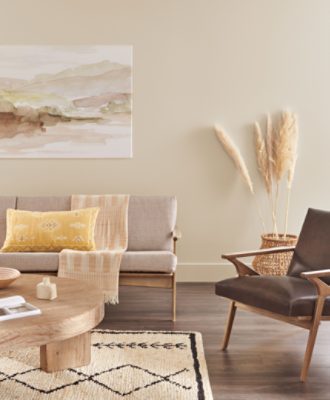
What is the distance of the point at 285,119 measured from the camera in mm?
4871

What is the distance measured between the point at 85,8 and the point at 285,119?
78.4 inches

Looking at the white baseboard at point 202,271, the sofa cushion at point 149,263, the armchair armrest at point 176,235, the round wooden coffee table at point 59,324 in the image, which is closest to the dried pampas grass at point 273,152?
the white baseboard at point 202,271

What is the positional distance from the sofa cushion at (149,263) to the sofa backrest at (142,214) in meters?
0.57

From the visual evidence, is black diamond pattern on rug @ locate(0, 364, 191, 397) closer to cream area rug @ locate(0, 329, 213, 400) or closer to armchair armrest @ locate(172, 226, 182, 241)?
cream area rug @ locate(0, 329, 213, 400)

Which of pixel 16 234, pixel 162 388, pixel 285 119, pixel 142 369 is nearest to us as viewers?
pixel 162 388

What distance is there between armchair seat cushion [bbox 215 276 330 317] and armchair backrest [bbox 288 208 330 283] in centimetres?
21

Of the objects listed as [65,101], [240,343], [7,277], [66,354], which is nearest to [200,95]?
[65,101]

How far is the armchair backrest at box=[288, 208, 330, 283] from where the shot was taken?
346cm

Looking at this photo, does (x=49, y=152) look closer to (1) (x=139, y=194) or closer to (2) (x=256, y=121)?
(1) (x=139, y=194)

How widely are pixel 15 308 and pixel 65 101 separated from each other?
8.89ft

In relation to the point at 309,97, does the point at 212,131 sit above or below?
below

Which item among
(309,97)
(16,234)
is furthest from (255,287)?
(309,97)

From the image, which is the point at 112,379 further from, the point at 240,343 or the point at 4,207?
the point at 4,207

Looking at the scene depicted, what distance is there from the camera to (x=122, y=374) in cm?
287
